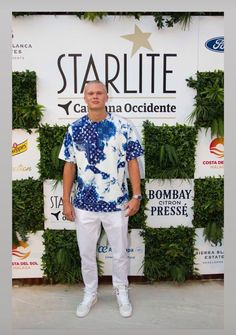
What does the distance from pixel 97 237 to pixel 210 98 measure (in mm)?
1138

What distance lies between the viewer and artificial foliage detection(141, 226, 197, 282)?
3.08m

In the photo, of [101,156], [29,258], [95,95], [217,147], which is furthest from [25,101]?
[217,147]

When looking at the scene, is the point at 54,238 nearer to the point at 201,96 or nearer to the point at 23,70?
the point at 23,70

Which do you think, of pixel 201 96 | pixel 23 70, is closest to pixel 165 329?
pixel 201 96

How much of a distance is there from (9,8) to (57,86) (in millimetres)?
658

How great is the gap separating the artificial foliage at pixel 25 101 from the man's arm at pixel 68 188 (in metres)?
0.42

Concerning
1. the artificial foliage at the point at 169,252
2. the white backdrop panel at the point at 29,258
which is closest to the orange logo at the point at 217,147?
the artificial foliage at the point at 169,252

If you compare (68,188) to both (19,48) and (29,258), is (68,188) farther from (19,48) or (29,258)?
(19,48)

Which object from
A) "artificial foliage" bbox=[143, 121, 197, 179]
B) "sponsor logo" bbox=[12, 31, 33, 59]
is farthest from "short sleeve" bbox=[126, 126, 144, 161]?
"sponsor logo" bbox=[12, 31, 33, 59]

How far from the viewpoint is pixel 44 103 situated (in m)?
2.96

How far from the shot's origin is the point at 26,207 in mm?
3053

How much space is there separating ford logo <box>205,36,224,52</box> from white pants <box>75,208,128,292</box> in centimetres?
121

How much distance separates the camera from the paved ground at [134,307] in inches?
108

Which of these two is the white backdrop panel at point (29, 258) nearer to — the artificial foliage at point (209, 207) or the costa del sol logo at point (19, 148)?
the costa del sol logo at point (19, 148)
